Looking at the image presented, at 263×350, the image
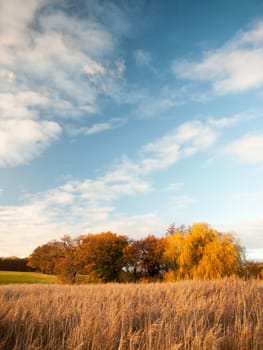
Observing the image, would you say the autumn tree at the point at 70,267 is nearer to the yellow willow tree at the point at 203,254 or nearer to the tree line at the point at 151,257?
the tree line at the point at 151,257

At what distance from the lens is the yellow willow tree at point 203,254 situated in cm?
3070

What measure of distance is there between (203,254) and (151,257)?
12.4 meters

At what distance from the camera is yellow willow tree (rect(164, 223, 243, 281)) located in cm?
3070

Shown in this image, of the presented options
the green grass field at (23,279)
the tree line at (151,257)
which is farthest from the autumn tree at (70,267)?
the green grass field at (23,279)

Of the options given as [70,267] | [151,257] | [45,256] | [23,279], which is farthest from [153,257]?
[45,256]

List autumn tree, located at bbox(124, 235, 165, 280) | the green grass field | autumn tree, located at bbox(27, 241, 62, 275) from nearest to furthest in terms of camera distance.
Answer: autumn tree, located at bbox(124, 235, 165, 280) < the green grass field < autumn tree, located at bbox(27, 241, 62, 275)

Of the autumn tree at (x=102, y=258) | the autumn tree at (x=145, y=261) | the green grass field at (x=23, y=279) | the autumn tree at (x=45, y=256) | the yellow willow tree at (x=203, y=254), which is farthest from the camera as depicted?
the autumn tree at (x=45, y=256)

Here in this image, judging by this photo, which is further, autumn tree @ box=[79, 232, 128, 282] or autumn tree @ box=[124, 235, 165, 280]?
autumn tree @ box=[124, 235, 165, 280]

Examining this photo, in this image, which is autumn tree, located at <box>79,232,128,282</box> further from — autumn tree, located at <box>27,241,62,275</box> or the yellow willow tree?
autumn tree, located at <box>27,241,62,275</box>

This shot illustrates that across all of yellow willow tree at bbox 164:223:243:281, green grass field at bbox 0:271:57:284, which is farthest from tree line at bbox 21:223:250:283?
green grass field at bbox 0:271:57:284

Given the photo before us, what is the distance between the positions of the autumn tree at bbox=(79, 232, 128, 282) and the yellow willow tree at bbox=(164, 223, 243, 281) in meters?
10.4

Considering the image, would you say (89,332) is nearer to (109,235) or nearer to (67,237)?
(109,235)

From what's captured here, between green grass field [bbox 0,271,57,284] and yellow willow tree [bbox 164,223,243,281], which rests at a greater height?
yellow willow tree [bbox 164,223,243,281]

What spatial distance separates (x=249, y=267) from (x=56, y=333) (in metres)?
33.5
